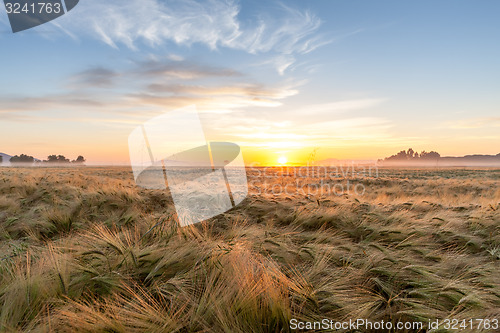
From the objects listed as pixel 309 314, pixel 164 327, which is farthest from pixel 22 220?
pixel 309 314

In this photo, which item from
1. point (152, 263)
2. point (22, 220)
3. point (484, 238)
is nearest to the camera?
point (152, 263)

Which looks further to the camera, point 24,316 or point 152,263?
point 152,263

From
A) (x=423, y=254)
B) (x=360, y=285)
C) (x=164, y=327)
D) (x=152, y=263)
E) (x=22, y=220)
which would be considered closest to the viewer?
(x=164, y=327)

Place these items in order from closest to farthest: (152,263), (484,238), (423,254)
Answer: (152,263)
(423,254)
(484,238)

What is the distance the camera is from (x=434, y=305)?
6.84ft

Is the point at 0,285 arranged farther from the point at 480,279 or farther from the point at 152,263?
the point at 480,279

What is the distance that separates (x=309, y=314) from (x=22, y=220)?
5.96 m

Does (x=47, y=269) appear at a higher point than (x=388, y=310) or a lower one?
higher

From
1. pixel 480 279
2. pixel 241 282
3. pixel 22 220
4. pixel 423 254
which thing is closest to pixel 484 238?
pixel 423 254

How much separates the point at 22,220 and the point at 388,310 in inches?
255

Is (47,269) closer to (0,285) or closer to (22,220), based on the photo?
(0,285)

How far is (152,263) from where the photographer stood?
256cm

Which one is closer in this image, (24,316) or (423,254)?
(24,316)

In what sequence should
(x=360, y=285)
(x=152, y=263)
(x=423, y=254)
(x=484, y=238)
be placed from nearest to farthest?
(x=360, y=285)
(x=152, y=263)
(x=423, y=254)
(x=484, y=238)
